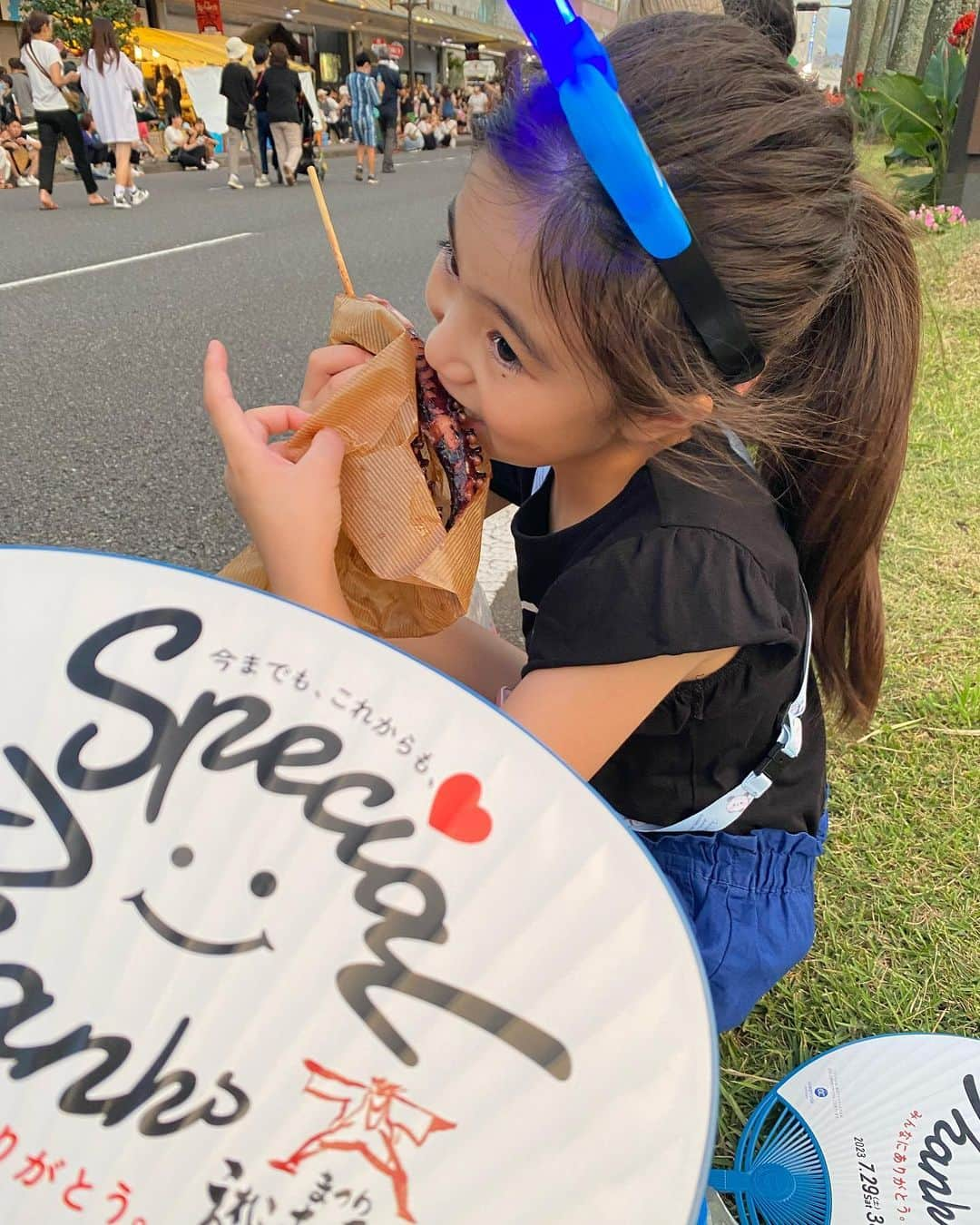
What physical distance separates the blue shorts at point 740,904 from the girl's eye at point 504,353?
1.94ft

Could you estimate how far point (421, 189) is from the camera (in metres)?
12.5

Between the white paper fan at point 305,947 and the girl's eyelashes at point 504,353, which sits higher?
the girl's eyelashes at point 504,353

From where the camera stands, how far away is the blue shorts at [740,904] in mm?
1144


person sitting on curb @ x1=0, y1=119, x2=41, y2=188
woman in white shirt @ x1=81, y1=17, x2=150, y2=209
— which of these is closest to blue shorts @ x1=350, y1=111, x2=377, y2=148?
person sitting on curb @ x1=0, y1=119, x2=41, y2=188

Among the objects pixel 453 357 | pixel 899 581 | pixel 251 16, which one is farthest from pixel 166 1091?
pixel 251 16

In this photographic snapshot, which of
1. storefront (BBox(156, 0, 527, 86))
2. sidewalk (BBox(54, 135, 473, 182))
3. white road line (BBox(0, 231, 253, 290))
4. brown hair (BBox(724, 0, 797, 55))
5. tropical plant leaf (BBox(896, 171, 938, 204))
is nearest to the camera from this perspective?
brown hair (BBox(724, 0, 797, 55))

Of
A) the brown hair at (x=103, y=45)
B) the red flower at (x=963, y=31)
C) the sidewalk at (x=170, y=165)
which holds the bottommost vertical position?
the sidewalk at (x=170, y=165)

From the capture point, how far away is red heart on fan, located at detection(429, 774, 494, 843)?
533 millimetres

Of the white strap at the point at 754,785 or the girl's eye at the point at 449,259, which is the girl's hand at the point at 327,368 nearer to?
the girl's eye at the point at 449,259

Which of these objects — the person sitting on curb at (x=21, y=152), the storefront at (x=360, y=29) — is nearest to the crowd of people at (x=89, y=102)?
the person sitting on curb at (x=21, y=152)

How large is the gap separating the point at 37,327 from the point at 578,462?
4.11m

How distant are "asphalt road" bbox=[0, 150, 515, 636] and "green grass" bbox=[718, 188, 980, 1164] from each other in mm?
882

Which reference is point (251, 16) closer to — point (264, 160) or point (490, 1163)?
point (264, 160)

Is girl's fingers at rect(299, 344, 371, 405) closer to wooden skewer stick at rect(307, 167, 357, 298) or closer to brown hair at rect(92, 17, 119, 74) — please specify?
wooden skewer stick at rect(307, 167, 357, 298)
